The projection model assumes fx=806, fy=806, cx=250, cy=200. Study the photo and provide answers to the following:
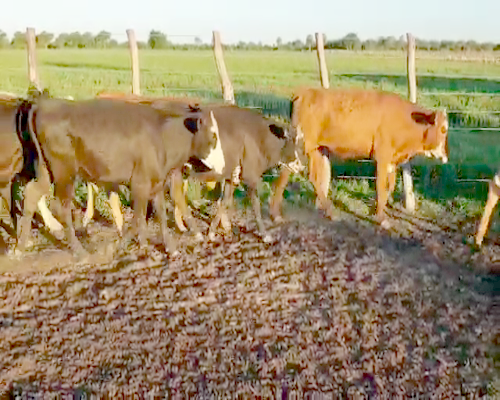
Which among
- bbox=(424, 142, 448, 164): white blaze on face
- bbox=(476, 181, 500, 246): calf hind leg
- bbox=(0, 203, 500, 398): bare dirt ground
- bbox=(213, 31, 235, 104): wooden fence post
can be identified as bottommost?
bbox=(0, 203, 500, 398): bare dirt ground

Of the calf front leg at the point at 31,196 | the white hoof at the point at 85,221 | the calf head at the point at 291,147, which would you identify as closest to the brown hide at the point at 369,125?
the calf head at the point at 291,147

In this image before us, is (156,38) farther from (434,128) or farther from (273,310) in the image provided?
(273,310)

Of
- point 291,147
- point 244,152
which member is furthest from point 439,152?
point 244,152

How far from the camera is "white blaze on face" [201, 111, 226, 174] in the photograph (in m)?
8.55

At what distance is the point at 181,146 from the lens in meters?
8.19

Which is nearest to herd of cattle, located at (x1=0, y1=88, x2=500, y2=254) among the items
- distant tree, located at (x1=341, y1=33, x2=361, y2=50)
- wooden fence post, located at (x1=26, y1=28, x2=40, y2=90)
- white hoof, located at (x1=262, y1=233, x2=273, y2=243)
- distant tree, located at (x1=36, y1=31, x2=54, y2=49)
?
white hoof, located at (x1=262, y1=233, x2=273, y2=243)

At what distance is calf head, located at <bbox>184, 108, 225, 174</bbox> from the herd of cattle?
0.4 inches

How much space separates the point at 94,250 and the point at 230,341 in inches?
116

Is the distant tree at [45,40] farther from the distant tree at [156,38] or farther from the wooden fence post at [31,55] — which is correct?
the wooden fence post at [31,55]

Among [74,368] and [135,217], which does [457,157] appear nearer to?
[135,217]

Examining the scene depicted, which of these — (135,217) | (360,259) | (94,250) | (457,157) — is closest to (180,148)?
(135,217)

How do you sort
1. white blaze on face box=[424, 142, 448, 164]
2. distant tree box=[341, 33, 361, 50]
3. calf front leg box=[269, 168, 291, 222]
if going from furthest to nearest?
distant tree box=[341, 33, 361, 50]
white blaze on face box=[424, 142, 448, 164]
calf front leg box=[269, 168, 291, 222]

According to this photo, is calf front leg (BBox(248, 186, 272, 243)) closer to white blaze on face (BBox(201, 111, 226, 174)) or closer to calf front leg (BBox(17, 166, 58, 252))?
white blaze on face (BBox(201, 111, 226, 174))

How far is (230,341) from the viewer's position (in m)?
5.65
